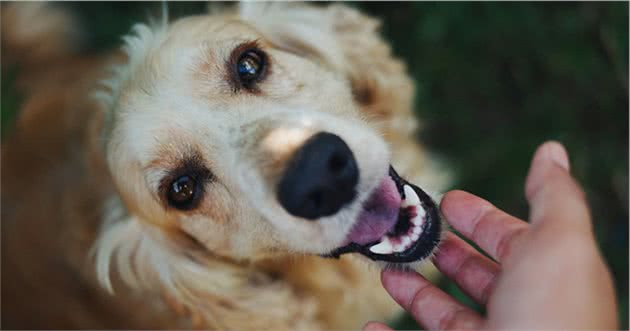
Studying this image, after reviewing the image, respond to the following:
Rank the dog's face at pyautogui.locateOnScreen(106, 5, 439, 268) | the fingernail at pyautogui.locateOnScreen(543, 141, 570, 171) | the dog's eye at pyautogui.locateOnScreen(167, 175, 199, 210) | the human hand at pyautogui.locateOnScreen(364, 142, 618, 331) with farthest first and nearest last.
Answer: the dog's eye at pyautogui.locateOnScreen(167, 175, 199, 210) → the dog's face at pyautogui.locateOnScreen(106, 5, 439, 268) → the fingernail at pyautogui.locateOnScreen(543, 141, 570, 171) → the human hand at pyautogui.locateOnScreen(364, 142, 618, 331)

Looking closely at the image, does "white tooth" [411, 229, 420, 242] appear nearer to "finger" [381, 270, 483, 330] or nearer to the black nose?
"finger" [381, 270, 483, 330]

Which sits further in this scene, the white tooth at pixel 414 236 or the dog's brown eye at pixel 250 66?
the dog's brown eye at pixel 250 66

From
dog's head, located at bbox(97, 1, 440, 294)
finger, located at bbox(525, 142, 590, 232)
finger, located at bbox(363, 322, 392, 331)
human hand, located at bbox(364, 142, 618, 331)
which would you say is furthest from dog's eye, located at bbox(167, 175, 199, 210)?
finger, located at bbox(525, 142, 590, 232)

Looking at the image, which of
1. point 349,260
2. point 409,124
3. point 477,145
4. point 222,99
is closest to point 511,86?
point 477,145

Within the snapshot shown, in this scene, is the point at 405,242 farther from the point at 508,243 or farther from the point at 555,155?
the point at 555,155

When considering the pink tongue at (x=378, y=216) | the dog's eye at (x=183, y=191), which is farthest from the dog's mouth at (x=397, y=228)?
the dog's eye at (x=183, y=191)

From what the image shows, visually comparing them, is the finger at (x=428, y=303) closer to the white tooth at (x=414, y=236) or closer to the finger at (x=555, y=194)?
the white tooth at (x=414, y=236)
